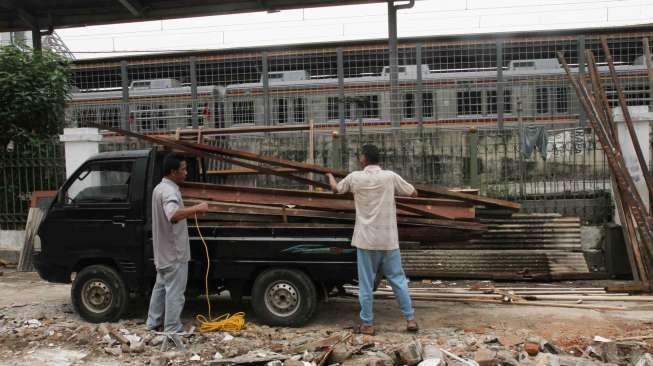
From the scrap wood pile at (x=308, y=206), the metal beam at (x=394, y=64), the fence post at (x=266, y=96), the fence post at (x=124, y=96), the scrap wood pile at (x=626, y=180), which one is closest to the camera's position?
the scrap wood pile at (x=308, y=206)

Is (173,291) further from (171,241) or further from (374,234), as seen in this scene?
(374,234)

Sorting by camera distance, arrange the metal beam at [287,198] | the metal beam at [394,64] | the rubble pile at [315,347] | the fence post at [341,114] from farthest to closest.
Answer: the metal beam at [394,64] < the fence post at [341,114] < the metal beam at [287,198] < the rubble pile at [315,347]

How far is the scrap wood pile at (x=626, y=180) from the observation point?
7367mm

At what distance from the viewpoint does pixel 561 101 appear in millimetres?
10000

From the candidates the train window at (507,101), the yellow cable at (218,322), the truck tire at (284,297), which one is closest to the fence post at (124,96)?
the yellow cable at (218,322)

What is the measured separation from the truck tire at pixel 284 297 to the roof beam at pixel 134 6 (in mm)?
7779

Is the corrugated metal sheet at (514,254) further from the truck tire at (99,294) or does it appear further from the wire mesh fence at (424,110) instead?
the truck tire at (99,294)

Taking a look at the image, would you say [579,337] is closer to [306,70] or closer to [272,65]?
[306,70]

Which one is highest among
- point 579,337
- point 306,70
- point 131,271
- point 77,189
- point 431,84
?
point 306,70

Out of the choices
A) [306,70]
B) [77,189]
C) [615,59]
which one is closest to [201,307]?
[77,189]

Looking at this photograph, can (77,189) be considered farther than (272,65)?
No

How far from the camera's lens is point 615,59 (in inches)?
472

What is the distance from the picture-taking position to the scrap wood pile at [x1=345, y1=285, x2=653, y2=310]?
652 cm

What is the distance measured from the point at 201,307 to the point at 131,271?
1.12 meters
